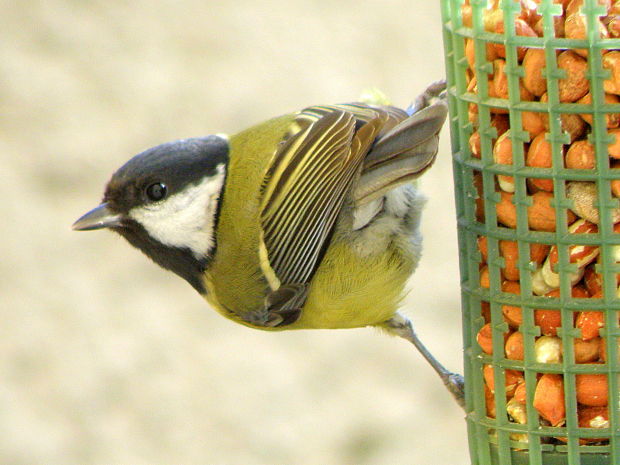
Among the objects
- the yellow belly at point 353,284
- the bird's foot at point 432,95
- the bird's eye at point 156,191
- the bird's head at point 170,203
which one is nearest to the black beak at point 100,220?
the bird's head at point 170,203

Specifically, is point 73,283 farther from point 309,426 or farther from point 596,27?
point 596,27

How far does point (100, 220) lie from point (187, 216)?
0.21m

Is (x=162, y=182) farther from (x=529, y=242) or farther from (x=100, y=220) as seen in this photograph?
(x=529, y=242)

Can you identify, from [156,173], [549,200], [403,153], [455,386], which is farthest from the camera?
[455,386]

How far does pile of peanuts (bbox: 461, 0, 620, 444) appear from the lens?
2104mm

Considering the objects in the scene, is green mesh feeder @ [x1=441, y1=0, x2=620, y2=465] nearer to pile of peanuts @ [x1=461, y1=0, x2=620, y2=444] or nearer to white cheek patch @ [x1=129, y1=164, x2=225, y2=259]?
pile of peanuts @ [x1=461, y1=0, x2=620, y2=444]

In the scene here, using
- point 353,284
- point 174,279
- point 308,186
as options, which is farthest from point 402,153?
point 174,279

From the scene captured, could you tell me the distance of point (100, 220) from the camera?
281 centimetres

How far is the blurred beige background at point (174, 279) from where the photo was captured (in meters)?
5.20

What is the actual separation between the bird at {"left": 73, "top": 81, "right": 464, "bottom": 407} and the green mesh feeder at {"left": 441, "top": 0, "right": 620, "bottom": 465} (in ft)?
1.20

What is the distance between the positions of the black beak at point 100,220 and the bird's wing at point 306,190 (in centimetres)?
36

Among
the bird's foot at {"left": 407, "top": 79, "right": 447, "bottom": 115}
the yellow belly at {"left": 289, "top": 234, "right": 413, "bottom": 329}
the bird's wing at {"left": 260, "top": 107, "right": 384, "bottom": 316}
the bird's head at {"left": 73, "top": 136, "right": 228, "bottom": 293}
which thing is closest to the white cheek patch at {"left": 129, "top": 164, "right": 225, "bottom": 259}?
the bird's head at {"left": 73, "top": 136, "right": 228, "bottom": 293}

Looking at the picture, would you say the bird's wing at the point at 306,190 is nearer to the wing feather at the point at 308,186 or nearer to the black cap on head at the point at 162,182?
the wing feather at the point at 308,186

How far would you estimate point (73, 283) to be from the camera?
564 centimetres
